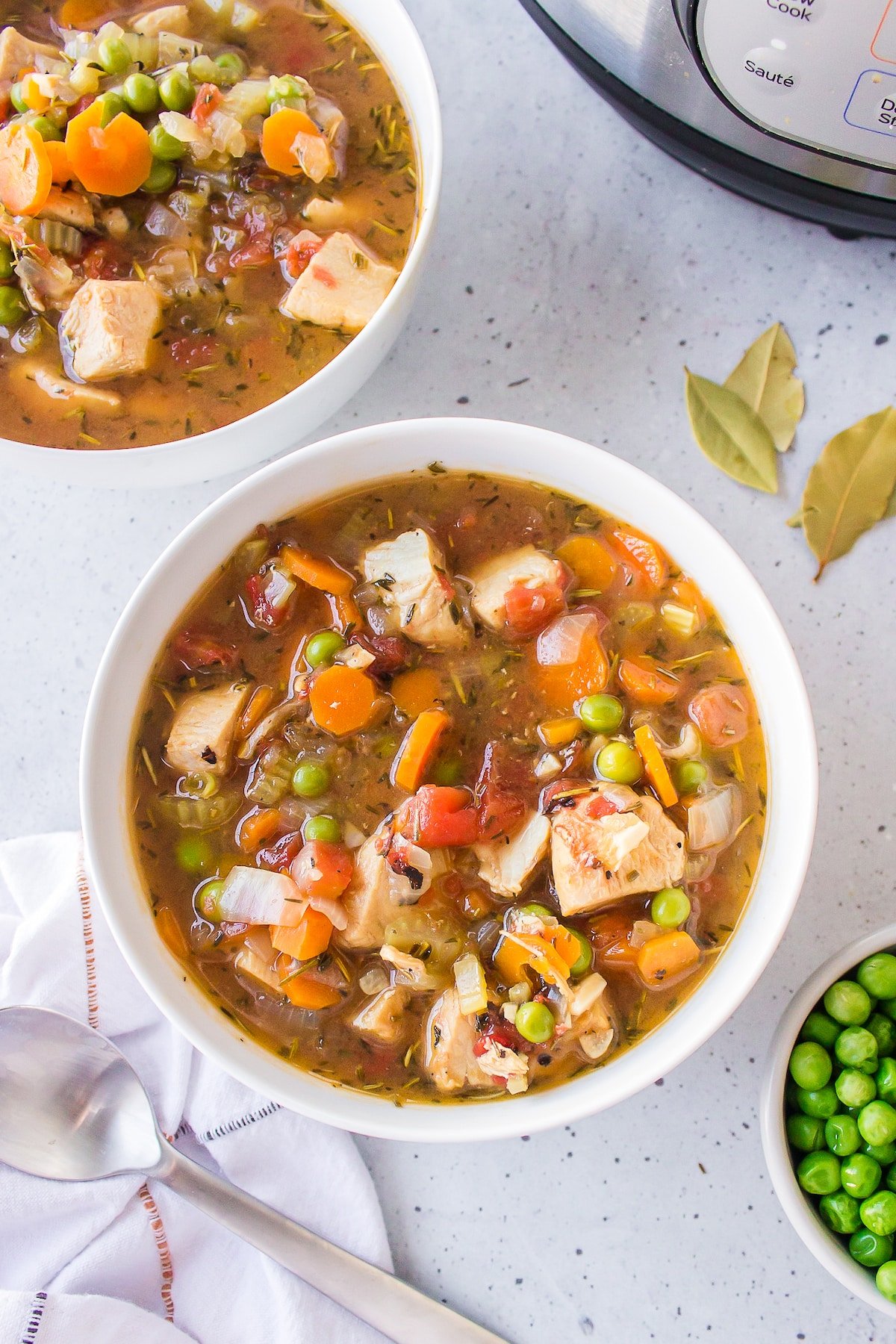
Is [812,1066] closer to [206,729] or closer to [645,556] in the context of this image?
[645,556]

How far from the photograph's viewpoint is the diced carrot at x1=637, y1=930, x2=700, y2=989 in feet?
7.46

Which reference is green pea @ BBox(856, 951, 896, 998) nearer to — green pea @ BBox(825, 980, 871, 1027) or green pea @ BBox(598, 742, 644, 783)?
green pea @ BBox(825, 980, 871, 1027)

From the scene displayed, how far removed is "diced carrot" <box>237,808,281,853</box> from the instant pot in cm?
175

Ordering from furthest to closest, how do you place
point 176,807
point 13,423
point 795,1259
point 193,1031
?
1. point 795,1259
2. point 13,423
3. point 176,807
4. point 193,1031

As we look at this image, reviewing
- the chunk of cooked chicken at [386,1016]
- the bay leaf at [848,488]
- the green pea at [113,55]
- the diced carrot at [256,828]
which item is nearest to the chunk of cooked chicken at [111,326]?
the green pea at [113,55]

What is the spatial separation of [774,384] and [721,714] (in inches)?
38.1

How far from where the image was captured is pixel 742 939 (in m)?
2.27

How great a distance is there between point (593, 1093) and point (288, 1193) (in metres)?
0.97

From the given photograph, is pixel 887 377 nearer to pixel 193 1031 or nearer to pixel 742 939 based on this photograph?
pixel 742 939

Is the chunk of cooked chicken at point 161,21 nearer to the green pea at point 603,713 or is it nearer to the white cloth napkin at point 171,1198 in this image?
the green pea at point 603,713

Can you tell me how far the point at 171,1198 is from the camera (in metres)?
2.75

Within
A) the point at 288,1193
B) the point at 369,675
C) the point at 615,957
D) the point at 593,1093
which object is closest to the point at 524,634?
the point at 369,675

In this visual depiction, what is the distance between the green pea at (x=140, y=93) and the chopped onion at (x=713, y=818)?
6.48 ft

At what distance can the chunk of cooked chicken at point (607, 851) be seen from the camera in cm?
219
